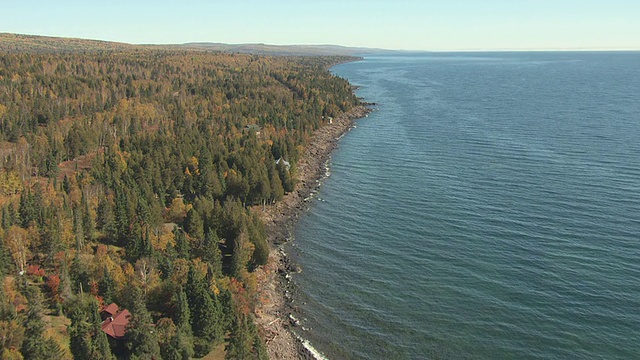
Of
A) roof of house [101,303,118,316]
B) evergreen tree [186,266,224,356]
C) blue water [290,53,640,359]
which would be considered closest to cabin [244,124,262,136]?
blue water [290,53,640,359]

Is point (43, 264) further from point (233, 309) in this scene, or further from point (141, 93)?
point (141, 93)

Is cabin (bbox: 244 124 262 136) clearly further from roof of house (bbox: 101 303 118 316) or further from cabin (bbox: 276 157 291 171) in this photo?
roof of house (bbox: 101 303 118 316)

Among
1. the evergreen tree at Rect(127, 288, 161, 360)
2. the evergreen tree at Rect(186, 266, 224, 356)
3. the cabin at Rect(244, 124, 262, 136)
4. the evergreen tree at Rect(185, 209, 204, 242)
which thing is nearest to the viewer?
the evergreen tree at Rect(127, 288, 161, 360)

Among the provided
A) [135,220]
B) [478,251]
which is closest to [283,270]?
[135,220]

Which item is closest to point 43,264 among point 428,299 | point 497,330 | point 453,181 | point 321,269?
point 321,269

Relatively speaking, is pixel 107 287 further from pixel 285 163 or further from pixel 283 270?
pixel 285 163
